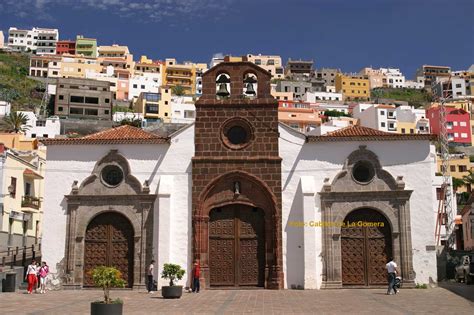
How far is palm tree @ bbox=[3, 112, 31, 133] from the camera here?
75.5 metres

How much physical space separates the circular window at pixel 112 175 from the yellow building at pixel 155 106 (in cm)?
7018

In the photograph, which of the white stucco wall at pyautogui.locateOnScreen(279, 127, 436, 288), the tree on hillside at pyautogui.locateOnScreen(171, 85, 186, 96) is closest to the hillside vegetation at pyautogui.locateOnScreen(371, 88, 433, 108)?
the tree on hillside at pyautogui.locateOnScreen(171, 85, 186, 96)

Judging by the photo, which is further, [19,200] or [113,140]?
[19,200]

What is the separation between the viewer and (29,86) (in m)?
112

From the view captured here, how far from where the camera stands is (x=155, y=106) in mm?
98562

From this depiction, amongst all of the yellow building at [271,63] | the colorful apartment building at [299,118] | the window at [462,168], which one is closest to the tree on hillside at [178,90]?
the yellow building at [271,63]

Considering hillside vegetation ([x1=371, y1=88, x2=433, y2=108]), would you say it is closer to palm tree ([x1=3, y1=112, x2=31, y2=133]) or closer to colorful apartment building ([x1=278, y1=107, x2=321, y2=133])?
colorful apartment building ([x1=278, y1=107, x2=321, y2=133])

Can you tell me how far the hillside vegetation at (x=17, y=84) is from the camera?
3996 inches

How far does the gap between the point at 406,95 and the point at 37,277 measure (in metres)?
133

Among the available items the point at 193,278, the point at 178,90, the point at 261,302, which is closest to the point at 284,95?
the point at 178,90

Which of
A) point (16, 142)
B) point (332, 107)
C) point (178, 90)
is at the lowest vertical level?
point (16, 142)

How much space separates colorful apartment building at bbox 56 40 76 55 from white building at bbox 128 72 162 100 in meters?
31.7

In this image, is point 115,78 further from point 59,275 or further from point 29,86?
point 59,275

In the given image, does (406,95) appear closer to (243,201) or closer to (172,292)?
(243,201)
